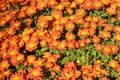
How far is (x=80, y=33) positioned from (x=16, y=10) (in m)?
1.40

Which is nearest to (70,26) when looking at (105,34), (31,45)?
(105,34)

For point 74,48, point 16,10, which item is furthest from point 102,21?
point 16,10

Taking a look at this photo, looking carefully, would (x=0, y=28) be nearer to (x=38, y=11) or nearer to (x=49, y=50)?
(x=38, y=11)

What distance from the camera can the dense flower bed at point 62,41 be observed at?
425 centimetres

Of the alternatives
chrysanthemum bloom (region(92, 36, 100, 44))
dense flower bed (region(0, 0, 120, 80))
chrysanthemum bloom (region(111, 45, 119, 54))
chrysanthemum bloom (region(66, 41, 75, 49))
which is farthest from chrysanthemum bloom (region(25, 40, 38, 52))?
chrysanthemum bloom (region(111, 45, 119, 54))

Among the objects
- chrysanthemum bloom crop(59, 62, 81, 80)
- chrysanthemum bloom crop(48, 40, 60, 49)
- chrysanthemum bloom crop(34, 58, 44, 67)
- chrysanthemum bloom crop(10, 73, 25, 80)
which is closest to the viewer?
chrysanthemum bloom crop(59, 62, 81, 80)

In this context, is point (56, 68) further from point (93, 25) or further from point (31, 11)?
Answer: point (31, 11)

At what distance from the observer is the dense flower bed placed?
4.25 metres

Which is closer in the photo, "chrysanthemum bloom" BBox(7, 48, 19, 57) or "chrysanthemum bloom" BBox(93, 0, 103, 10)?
"chrysanthemum bloom" BBox(7, 48, 19, 57)

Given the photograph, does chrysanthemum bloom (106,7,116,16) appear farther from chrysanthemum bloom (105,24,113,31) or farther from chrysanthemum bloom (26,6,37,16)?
chrysanthemum bloom (26,6,37,16)

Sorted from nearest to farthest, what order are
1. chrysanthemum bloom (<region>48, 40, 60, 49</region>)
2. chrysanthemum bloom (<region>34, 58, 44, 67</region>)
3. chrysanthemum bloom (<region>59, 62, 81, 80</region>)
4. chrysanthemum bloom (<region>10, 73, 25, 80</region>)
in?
chrysanthemum bloom (<region>59, 62, 81, 80</region>) < chrysanthemum bloom (<region>10, 73, 25, 80</region>) < chrysanthemum bloom (<region>34, 58, 44, 67</region>) < chrysanthemum bloom (<region>48, 40, 60, 49</region>)

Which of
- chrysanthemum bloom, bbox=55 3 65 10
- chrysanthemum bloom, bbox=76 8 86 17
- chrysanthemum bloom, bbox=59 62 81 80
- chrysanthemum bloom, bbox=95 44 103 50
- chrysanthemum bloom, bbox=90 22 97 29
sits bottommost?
chrysanthemum bloom, bbox=59 62 81 80

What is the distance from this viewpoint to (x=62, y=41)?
4539 millimetres

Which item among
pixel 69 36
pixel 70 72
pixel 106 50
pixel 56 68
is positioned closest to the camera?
pixel 70 72
